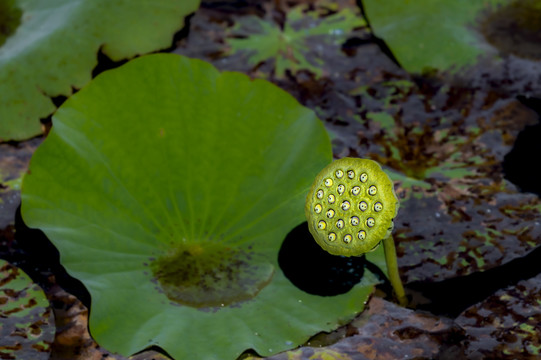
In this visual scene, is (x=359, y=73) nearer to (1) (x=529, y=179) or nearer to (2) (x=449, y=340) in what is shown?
(1) (x=529, y=179)

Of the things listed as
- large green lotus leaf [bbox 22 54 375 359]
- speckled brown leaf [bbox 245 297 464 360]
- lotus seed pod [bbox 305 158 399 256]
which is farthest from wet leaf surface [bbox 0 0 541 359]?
lotus seed pod [bbox 305 158 399 256]

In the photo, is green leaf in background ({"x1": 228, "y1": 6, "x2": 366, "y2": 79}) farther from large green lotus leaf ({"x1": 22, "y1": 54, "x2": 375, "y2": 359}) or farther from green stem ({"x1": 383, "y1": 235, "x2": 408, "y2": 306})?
green stem ({"x1": 383, "y1": 235, "x2": 408, "y2": 306})

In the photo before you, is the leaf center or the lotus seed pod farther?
the leaf center

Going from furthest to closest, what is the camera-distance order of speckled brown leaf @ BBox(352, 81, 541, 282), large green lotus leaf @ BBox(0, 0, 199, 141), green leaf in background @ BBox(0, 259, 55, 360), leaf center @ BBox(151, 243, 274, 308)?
large green lotus leaf @ BBox(0, 0, 199, 141)
speckled brown leaf @ BBox(352, 81, 541, 282)
leaf center @ BBox(151, 243, 274, 308)
green leaf in background @ BBox(0, 259, 55, 360)

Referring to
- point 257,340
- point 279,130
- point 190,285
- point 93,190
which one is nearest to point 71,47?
point 93,190

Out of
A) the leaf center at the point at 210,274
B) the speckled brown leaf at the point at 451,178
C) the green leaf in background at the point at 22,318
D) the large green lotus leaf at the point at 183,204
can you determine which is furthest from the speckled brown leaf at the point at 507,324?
the green leaf in background at the point at 22,318

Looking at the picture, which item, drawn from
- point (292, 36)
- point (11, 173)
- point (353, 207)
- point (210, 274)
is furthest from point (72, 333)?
point (292, 36)
